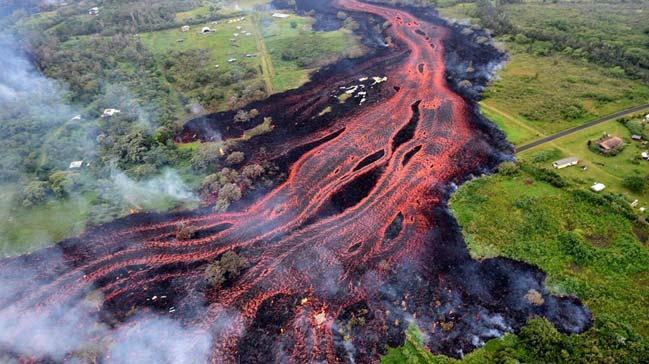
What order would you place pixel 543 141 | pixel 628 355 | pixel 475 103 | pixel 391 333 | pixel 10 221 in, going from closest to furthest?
pixel 628 355
pixel 391 333
pixel 10 221
pixel 543 141
pixel 475 103

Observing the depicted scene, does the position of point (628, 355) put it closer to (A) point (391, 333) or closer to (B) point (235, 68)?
(A) point (391, 333)

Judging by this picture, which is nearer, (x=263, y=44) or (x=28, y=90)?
(x=28, y=90)

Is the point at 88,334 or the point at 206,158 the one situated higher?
the point at 206,158

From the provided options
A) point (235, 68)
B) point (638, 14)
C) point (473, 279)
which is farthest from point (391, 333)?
point (638, 14)

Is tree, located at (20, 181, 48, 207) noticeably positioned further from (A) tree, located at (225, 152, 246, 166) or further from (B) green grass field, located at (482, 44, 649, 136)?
(B) green grass field, located at (482, 44, 649, 136)

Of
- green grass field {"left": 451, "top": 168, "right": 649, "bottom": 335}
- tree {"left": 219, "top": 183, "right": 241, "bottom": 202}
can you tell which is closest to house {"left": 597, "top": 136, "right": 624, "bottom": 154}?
green grass field {"left": 451, "top": 168, "right": 649, "bottom": 335}

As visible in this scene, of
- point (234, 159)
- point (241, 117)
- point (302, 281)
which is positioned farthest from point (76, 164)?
point (302, 281)

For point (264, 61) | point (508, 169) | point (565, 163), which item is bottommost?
point (565, 163)

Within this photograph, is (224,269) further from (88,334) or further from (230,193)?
(88,334)

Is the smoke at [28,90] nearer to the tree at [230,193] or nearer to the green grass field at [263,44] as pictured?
the green grass field at [263,44]
